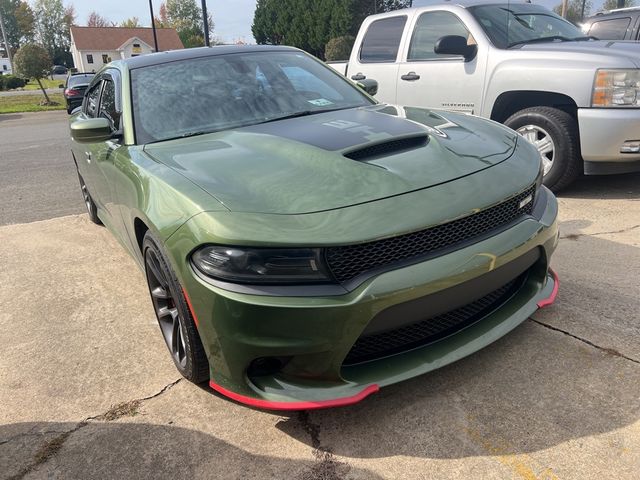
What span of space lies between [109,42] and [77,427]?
88.3 m

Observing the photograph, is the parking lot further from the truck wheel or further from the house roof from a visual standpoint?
the house roof

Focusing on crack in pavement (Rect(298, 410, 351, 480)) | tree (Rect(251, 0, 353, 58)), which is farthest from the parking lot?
tree (Rect(251, 0, 353, 58))

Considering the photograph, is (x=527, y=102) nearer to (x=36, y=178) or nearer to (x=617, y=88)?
(x=617, y=88)

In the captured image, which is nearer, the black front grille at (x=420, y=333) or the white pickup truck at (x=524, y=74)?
the black front grille at (x=420, y=333)

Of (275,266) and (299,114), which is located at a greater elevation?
(299,114)

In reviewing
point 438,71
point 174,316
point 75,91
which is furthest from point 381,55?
point 75,91

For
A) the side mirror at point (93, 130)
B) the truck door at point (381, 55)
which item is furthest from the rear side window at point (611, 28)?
the side mirror at point (93, 130)

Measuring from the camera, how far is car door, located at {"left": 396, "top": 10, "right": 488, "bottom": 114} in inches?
216

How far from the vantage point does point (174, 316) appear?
2.57 metres

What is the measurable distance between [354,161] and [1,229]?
4604mm

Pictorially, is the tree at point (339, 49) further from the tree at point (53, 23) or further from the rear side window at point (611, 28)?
the tree at point (53, 23)

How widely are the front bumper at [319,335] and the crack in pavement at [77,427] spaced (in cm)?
51

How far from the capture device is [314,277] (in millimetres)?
1990

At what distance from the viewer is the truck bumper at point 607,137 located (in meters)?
4.54
